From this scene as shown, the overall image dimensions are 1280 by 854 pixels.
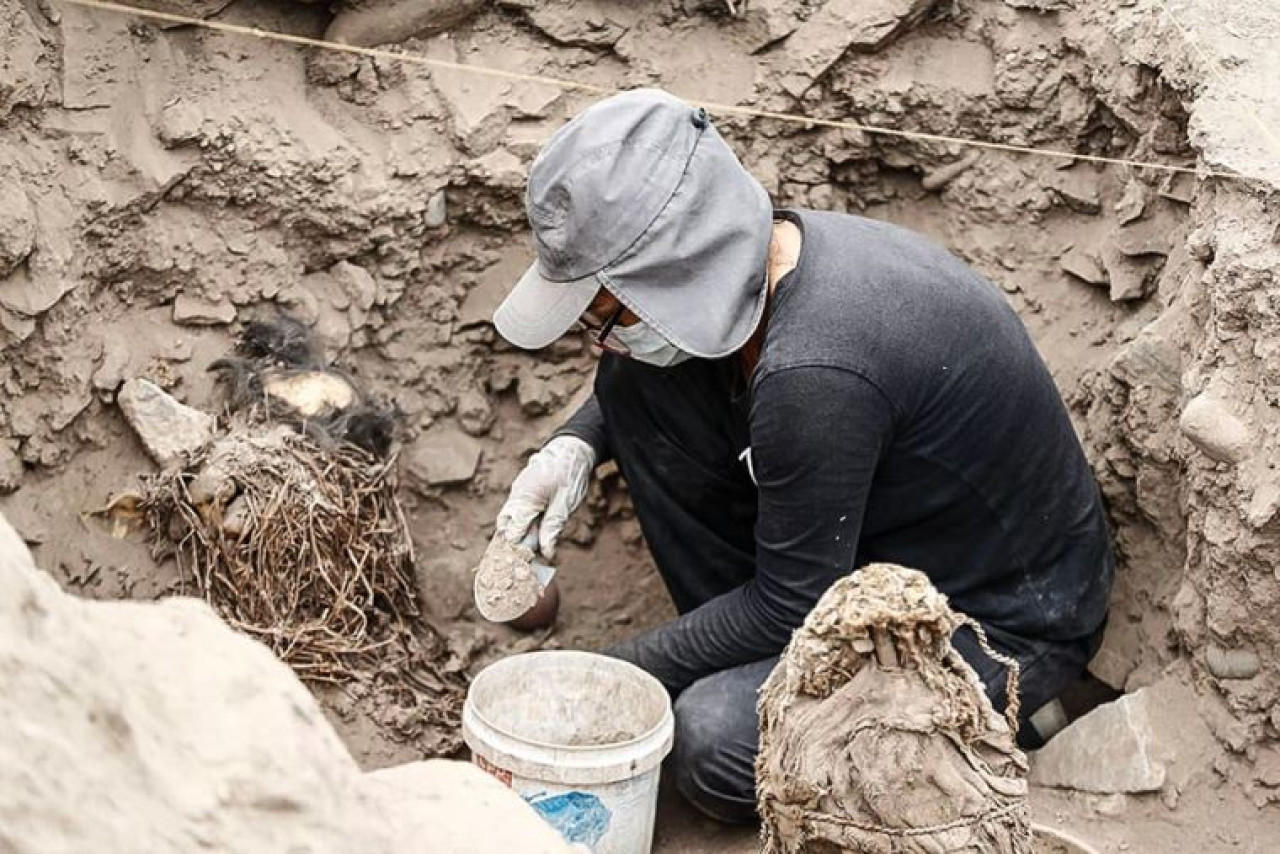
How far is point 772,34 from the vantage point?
12.6 ft

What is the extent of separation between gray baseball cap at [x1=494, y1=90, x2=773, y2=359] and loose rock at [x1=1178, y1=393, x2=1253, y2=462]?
0.83 meters

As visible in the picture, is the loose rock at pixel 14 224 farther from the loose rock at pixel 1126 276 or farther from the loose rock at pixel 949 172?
the loose rock at pixel 1126 276

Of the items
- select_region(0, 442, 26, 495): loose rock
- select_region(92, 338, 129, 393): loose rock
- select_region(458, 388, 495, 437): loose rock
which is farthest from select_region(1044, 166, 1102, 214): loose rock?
select_region(0, 442, 26, 495): loose rock

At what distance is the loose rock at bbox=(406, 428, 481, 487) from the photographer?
12.6 feet

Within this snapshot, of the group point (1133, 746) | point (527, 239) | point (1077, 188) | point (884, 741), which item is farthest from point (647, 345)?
point (1077, 188)

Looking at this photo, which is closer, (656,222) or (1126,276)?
(656,222)

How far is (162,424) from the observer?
11.3ft

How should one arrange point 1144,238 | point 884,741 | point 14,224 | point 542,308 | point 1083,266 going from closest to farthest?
point 884,741 < point 542,308 < point 14,224 < point 1144,238 < point 1083,266

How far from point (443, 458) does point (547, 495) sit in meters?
0.63

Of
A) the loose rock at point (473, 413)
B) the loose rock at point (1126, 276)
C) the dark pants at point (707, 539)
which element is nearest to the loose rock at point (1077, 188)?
the loose rock at point (1126, 276)

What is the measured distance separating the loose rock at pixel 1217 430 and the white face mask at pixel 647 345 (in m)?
0.92

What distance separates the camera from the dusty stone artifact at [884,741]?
204 centimetres

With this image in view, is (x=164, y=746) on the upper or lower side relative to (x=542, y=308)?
upper

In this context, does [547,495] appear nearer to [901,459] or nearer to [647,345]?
[647,345]
